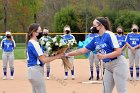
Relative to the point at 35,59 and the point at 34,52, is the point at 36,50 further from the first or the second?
the point at 35,59

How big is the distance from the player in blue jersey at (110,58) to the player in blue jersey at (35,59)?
3.53ft

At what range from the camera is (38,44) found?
7.99 metres

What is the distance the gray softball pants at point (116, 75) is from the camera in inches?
305

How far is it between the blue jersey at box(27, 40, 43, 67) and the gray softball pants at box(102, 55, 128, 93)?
1.37 m

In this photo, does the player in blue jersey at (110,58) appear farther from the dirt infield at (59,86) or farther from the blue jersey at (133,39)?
the blue jersey at (133,39)

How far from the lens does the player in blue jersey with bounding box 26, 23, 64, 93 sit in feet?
25.9

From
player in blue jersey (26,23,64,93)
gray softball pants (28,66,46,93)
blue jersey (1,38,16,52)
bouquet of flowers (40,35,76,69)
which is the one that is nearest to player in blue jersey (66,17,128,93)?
bouquet of flowers (40,35,76,69)

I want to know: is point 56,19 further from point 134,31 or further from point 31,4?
point 134,31

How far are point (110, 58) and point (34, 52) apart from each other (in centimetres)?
151

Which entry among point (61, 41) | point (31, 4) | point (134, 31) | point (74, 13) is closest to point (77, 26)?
point (74, 13)

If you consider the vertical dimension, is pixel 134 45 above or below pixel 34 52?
above

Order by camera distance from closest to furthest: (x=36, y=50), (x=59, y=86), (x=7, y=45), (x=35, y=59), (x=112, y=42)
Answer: (x=112, y=42) → (x=36, y=50) → (x=35, y=59) → (x=59, y=86) → (x=7, y=45)

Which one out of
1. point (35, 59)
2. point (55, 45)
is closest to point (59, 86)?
point (55, 45)

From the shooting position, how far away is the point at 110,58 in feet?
25.4
